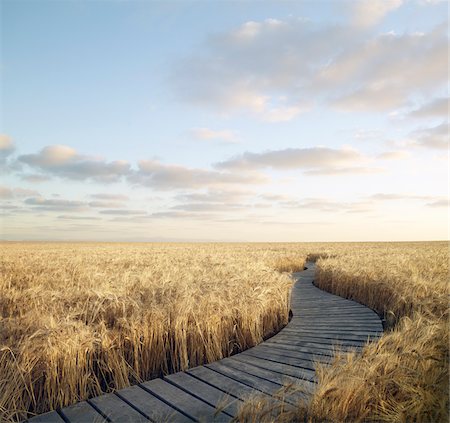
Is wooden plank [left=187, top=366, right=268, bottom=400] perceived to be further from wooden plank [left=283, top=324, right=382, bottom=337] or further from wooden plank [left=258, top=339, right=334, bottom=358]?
wooden plank [left=283, top=324, right=382, bottom=337]

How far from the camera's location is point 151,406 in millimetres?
3197

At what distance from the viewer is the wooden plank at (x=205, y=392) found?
316 centimetres

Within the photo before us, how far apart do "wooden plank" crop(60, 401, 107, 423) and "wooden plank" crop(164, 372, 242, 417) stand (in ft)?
2.82

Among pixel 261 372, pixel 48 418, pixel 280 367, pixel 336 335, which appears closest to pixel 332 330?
pixel 336 335

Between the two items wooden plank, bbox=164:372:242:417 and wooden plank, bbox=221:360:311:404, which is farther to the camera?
wooden plank, bbox=221:360:311:404

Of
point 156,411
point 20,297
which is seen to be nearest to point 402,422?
point 156,411

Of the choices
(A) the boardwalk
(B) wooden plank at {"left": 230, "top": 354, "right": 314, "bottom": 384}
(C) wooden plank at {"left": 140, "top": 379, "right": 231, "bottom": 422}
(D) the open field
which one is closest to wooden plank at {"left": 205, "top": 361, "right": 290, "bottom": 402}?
(A) the boardwalk

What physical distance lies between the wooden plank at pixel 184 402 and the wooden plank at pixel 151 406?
55 millimetres

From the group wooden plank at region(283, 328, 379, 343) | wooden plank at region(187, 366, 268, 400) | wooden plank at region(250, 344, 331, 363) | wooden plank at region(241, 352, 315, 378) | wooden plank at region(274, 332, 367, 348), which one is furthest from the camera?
wooden plank at region(283, 328, 379, 343)

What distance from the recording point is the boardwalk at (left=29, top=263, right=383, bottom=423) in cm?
305

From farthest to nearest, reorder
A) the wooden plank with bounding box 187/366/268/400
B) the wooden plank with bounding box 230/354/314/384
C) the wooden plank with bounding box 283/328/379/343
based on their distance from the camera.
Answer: the wooden plank with bounding box 283/328/379/343 → the wooden plank with bounding box 230/354/314/384 → the wooden plank with bounding box 187/366/268/400

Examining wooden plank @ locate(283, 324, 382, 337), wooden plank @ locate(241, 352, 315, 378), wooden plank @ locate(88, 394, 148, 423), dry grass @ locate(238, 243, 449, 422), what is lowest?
wooden plank @ locate(283, 324, 382, 337)

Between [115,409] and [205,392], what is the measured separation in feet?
2.78

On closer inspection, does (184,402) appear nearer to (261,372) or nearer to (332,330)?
(261,372)
